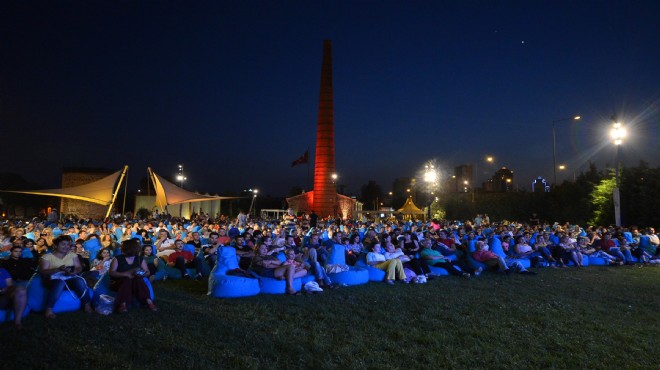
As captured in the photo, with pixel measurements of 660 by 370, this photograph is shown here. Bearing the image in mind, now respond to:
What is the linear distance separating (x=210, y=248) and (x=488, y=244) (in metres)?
7.87

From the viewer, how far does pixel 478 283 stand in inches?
397

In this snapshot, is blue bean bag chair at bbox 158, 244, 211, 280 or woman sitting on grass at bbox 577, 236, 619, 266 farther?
woman sitting on grass at bbox 577, 236, 619, 266

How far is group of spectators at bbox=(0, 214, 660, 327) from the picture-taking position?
6848 millimetres

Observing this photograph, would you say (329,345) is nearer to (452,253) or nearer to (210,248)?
(210,248)

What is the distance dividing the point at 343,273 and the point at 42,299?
560cm

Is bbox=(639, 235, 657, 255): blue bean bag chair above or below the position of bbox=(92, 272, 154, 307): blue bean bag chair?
above

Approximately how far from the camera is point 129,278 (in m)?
7.07

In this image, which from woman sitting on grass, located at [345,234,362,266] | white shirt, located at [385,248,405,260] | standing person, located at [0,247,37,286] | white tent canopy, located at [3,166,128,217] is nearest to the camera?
standing person, located at [0,247,37,286]

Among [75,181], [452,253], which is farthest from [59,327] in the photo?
[75,181]

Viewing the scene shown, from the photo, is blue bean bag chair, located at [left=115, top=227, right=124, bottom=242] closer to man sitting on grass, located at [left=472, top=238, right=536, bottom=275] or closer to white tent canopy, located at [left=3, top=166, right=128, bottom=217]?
white tent canopy, located at [left=3, top=166, right=128, bottom=217]

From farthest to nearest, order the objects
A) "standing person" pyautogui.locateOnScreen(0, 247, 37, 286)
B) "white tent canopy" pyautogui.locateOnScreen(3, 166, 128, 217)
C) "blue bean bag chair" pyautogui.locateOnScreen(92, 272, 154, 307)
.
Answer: "white tent canopy" pyautogui.locateOnScreen(3, 166, 128, 217) → "standing person" pyautogui.locateOnScreen(0, 247, 37, 286) → "blue bean bag chair" pyautogui.locateOnScreen(92, 272, 154, 307)

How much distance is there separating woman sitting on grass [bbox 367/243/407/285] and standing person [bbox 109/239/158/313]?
5.29 m

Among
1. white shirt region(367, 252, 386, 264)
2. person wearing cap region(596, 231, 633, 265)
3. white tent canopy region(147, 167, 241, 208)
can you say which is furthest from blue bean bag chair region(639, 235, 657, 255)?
white tent canopy region(147, 167, 241, 208)

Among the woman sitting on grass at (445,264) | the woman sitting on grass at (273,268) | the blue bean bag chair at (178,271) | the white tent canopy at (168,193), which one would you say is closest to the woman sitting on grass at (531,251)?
the woman sitting on grass at (445,264)
